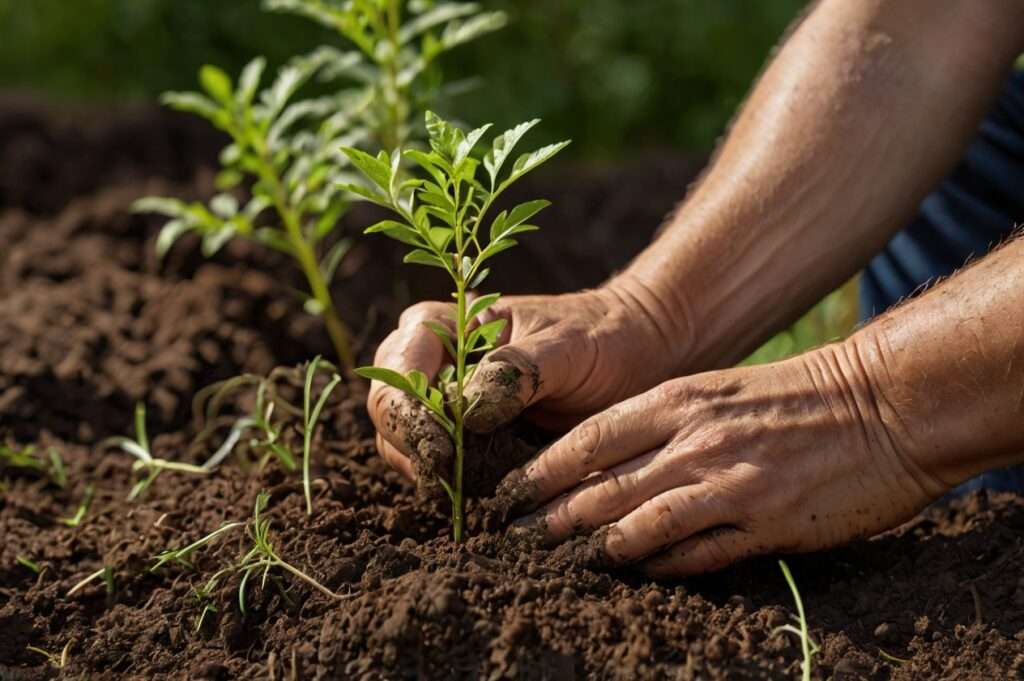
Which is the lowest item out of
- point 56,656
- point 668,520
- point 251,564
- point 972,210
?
point 56,656

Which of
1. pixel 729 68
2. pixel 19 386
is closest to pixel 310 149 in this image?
pixel 19 386

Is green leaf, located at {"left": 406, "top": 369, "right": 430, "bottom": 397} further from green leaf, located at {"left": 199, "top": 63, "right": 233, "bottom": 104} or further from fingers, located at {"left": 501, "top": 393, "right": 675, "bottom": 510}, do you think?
green leaf, located at {"left": 199, "top": 63, "right": 233, "bottom": 104}

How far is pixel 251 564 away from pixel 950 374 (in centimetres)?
107

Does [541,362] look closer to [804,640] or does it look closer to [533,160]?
[533,160]

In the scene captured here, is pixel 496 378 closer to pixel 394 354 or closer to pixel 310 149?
pixel 394 354

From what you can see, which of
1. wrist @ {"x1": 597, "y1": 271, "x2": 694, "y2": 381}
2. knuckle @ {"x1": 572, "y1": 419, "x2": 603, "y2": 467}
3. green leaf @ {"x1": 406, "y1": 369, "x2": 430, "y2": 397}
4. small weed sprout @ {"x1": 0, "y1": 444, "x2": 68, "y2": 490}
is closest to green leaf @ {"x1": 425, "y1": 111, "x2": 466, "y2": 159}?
green leaf @ {"x1": 406, "y1": 369, "x2": 430, "y2": 397}

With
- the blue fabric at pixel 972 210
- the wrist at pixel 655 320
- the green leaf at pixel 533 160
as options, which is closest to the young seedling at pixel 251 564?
the green leaf at pixel 533 160

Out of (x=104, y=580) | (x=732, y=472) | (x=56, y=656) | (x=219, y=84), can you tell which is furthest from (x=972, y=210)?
(x=56, y=656)

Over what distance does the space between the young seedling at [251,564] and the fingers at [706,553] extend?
0.48m

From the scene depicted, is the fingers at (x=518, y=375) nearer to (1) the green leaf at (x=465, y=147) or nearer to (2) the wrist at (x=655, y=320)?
(2) the wrist at (x=655, y=320)

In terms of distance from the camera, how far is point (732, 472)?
182 cm

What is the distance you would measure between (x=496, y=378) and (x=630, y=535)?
0.32 metres

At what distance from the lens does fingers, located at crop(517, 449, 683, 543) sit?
1.85 m

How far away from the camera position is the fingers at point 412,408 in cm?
192
